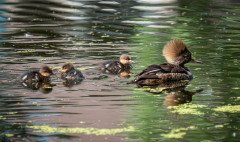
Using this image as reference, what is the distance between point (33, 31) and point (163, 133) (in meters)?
10.9

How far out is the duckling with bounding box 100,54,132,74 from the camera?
1466 centimetres

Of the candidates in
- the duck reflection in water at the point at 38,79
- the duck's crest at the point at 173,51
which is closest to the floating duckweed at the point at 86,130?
the duck reflection in water at the point at 38,79

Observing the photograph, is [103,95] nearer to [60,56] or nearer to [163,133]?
[163,133]

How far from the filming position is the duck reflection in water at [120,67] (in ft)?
48.1

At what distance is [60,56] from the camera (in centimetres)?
1642

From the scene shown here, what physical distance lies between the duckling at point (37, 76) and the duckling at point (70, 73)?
28 centimetres

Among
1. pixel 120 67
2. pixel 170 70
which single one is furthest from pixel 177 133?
pixel 120 67

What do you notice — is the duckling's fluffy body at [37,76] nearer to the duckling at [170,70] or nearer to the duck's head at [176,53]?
the duckling at [170,70]

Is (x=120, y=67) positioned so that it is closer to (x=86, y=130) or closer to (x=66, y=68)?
(x=66, y=68)

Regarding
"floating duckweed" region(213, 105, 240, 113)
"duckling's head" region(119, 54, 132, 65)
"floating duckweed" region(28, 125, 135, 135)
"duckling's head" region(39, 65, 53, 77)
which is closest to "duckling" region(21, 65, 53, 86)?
"duckling's head" region(39, 65, 53, 77)

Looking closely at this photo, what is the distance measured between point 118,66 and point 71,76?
4.51 ft

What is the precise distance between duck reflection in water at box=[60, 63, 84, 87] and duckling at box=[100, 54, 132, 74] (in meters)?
0.73

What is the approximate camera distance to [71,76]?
13.8 m

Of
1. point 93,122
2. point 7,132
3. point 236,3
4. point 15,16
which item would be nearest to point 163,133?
point 93,122
